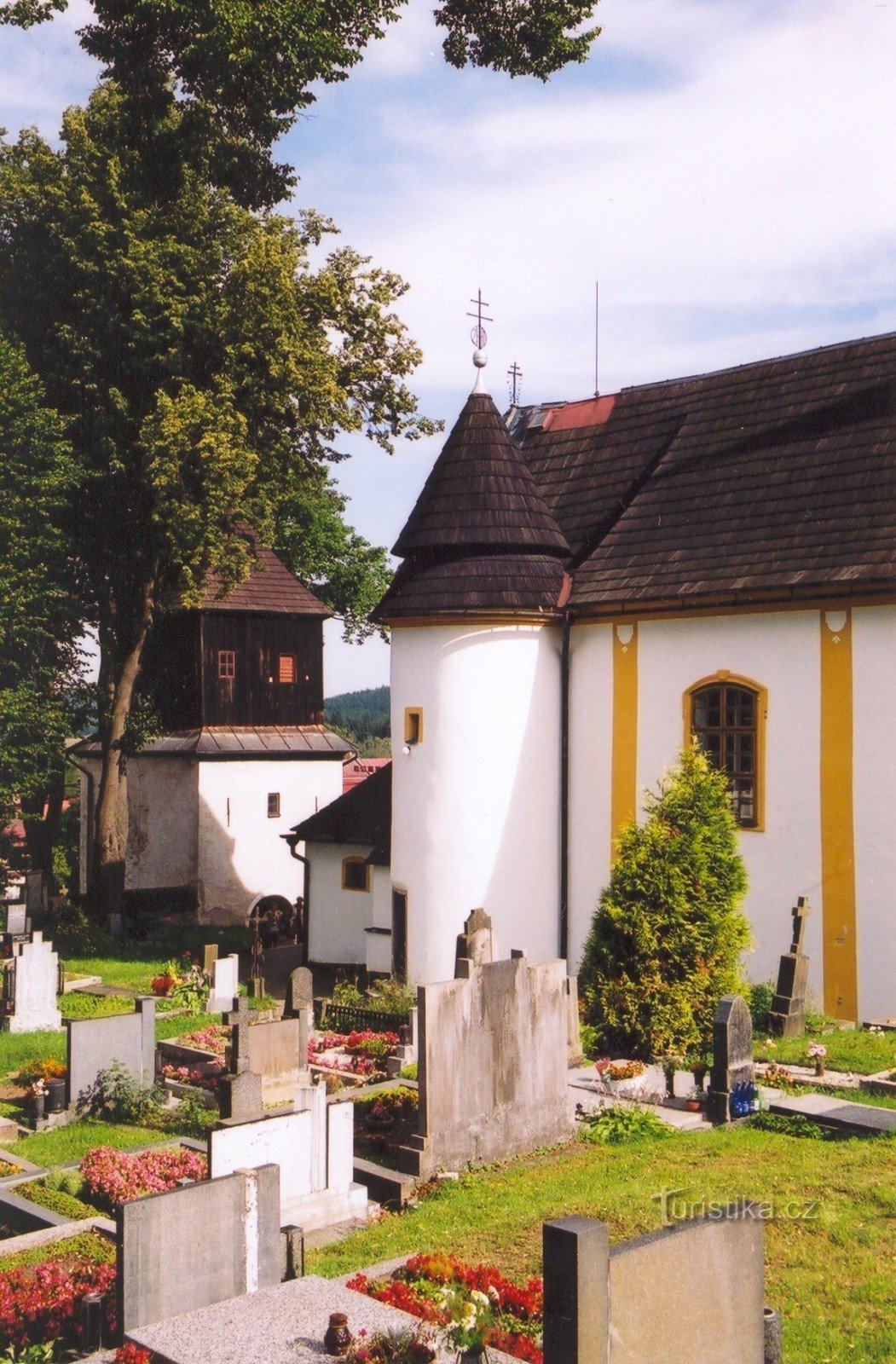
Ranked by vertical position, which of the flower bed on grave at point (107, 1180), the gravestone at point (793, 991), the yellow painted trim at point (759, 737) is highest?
the yellow painted trim at point (759, 737)

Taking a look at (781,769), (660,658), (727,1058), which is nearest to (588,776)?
(660,658)

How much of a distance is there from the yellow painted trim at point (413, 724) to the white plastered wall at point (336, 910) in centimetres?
349

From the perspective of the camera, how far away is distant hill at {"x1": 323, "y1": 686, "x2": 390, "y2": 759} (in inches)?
3487

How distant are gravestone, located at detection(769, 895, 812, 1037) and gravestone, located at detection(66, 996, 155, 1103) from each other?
702 cm

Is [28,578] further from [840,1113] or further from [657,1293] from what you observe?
[657,1293]

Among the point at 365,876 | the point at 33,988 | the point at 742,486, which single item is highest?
the point at 742,486

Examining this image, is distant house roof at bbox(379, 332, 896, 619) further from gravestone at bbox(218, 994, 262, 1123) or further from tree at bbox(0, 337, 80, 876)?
gravestone at bbox(218, 994, 262, 1123)

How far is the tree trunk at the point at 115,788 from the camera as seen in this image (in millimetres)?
26703

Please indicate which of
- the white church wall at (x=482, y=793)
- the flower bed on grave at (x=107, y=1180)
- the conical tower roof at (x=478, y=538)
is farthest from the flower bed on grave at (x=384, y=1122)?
the conical tower roof at (x=478, y=538)

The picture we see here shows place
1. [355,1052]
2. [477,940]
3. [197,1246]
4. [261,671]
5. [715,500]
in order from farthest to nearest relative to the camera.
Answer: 1. [261,671]
2. [715,500]
3. [355,1052]
4. [477,940]
5. [197,1246]

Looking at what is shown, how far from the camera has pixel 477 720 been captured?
60.0 feet

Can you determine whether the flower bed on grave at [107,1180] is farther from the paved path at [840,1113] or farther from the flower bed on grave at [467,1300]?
the paved path at [840,1113]

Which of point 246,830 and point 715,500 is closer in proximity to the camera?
point 715,500

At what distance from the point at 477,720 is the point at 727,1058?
7603 mm
